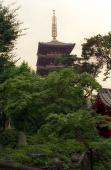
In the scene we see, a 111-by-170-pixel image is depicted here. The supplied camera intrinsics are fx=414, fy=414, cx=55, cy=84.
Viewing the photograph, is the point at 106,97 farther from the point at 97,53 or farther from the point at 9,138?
the point at 97,53

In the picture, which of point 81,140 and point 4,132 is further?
point 4,132

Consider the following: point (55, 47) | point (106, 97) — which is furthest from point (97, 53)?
point (55, 47)

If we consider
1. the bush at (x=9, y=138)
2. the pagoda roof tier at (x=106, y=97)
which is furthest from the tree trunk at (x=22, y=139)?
the pagoda roof tier at (x=106, y=97)

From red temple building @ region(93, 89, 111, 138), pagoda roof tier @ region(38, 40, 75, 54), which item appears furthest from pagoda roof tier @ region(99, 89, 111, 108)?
pagoda roof tier @ region(38, 40, 75, 54)

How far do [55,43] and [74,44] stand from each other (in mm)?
4590

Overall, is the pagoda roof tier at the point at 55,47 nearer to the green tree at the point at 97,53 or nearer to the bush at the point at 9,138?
the green tree at the point at 97,53

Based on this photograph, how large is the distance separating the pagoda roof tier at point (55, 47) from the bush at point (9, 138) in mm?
50058

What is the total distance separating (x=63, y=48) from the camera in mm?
74750

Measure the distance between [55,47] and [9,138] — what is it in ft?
173

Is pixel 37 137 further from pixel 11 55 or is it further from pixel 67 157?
pixel 11 55

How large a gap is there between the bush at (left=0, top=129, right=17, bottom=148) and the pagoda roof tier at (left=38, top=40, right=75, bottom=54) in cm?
5006

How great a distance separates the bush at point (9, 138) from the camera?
73.7 ft

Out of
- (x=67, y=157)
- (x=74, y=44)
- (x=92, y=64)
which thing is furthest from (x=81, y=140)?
(x=74, y=44)

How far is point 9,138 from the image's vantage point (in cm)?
2295
